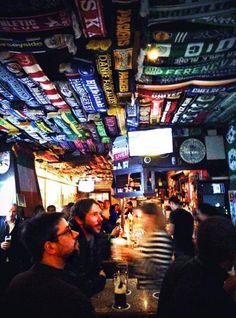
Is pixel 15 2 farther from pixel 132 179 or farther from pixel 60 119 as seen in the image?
pixel 132 179

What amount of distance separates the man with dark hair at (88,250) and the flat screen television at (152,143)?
4.58 meters

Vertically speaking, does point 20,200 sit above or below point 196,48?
below

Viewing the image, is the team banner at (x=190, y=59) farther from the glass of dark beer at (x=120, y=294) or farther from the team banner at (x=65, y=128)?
the team banner at (x=65, y=128)

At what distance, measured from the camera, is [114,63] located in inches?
171

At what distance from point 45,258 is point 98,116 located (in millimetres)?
5045

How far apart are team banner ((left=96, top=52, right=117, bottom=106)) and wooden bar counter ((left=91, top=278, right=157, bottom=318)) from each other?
121 inches

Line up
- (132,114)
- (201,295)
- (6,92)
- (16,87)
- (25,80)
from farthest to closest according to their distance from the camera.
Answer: (132,114) < (6,92) < (16,87) < (25,80) < (201,295)

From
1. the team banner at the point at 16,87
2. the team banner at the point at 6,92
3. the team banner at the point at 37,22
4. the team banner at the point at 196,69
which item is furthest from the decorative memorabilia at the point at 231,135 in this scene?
the team banner at the point at 37,22

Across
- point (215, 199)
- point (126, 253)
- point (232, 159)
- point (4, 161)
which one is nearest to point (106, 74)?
point (126, 253)

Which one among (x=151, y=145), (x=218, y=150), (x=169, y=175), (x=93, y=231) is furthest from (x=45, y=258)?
(x=169, y=175)

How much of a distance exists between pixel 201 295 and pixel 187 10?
8.88 feet

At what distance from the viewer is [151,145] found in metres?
8.05

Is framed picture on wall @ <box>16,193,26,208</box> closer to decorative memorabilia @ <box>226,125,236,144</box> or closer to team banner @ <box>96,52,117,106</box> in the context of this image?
team banner @ <box>96,52,117,106</box>

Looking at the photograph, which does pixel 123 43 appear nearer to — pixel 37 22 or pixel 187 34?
pixel 187 34
